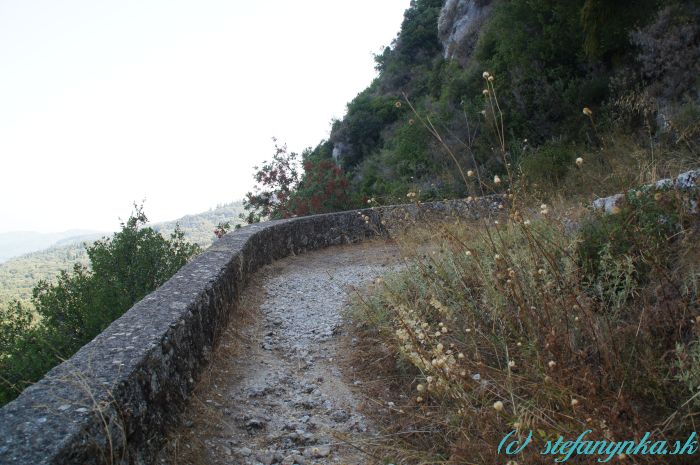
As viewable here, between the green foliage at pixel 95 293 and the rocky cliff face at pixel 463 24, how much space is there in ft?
47.9

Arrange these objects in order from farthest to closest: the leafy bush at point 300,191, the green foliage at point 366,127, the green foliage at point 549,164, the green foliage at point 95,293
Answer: the green foliage at point 366,127, the leafy bush at point 300,191, the green foliage at point 95,293, the green foliage at point 549,164

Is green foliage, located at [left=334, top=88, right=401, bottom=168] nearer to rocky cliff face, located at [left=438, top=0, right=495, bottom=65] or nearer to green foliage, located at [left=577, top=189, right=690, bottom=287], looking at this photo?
rocky cliff face, located at [left=438, top=0, right=495, bottom=65]

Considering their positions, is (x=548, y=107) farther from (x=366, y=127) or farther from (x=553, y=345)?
(x=366, y=127)

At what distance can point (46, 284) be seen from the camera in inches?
476

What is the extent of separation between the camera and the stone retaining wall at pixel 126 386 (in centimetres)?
220

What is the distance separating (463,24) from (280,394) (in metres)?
21.3

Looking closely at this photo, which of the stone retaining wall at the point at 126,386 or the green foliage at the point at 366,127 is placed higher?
the green foliage at the point at 366,127

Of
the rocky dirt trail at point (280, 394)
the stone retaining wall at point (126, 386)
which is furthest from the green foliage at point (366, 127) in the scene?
the stone retaining wall at point (126, 386)

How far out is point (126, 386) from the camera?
2.68m

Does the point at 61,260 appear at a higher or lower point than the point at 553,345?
higher

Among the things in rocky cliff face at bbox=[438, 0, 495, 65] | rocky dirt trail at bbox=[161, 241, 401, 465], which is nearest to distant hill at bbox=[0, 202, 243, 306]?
rocky cliff face at bbox=[438, 0, 495, 65]

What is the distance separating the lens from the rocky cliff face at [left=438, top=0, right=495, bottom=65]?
68.5 ft

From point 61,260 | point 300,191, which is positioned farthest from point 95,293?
point 61,260

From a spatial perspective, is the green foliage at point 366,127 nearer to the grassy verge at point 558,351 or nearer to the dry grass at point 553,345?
the dry grass at point 553,345
